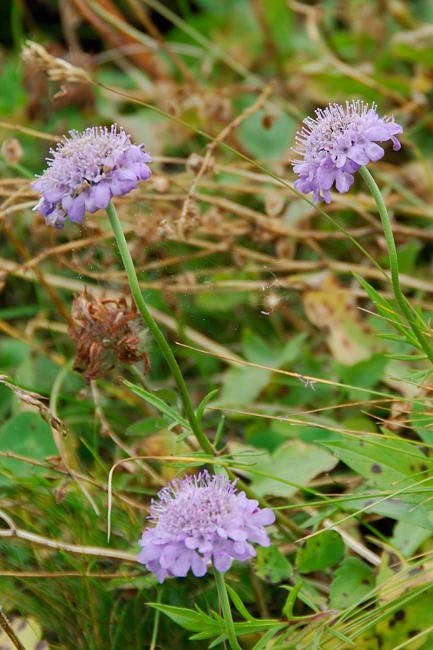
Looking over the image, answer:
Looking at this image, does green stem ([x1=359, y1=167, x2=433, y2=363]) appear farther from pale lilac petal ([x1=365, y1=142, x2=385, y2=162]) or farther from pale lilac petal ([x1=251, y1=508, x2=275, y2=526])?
pale lilac petal ([x1=251, y1=508, x2=275, y2=526])

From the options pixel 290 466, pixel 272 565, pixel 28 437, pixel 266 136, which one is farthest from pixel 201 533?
pixel 266 136

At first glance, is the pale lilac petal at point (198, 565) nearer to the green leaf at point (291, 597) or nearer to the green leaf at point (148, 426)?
the green leaf at point (291, 597)

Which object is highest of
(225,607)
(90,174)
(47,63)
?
(47,63)

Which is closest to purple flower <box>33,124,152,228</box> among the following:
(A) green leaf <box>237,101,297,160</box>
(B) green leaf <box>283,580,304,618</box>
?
(B) green leaf <box>283,580,304,618</box>

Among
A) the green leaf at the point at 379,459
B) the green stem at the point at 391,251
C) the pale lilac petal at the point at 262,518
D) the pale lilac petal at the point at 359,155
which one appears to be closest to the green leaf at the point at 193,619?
the pale lilac petal at the point at 262,518

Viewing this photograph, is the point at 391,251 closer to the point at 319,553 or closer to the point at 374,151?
the point at 374,151

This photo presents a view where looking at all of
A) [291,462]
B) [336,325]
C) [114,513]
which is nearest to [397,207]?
[336,325]

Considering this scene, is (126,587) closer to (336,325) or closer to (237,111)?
(336,325)
